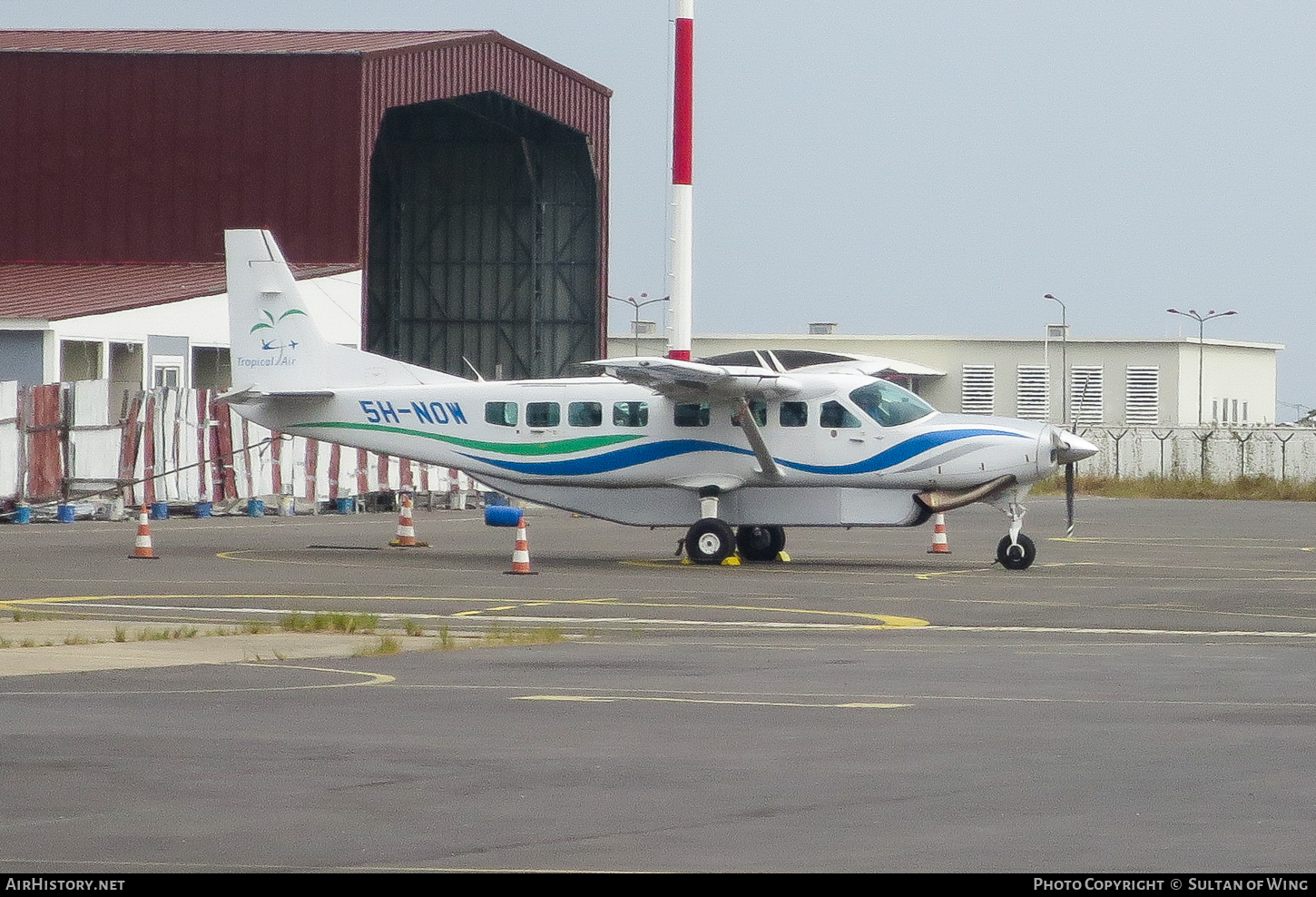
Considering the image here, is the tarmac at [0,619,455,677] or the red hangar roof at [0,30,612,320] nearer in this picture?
the tarmac at [0,619,455,677]

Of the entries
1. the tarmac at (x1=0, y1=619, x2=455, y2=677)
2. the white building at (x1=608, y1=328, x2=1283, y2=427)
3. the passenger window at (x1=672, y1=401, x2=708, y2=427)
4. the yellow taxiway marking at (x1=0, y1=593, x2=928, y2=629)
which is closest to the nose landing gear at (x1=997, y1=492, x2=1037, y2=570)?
the passenger window at (x1=672, y1=401, x2=708, y2=427)

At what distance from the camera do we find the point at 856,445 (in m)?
25.8

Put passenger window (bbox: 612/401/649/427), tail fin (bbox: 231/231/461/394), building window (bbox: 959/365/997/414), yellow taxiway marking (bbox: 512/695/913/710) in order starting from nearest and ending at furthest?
yellow taxiway marking (bbox: 512/695/913/710) → passenger window (bbox: 612/401/649/427) → tail fin (bbox: 231/231/461/394) → building window (bbox: 959/365/997/414)

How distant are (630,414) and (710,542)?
214cm

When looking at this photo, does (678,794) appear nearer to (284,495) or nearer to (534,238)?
(284,495)

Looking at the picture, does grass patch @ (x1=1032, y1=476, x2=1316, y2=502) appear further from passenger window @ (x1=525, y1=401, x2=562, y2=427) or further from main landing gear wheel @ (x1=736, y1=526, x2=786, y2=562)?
passenger window @ (x1=525, y1=401, x2=562, y2=427)

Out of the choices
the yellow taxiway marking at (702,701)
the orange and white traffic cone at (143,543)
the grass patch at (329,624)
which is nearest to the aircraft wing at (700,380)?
the orange and white traffic cone at (143,543)

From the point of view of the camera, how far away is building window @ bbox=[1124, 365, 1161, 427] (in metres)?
96.4

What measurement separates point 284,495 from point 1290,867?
3492 cm

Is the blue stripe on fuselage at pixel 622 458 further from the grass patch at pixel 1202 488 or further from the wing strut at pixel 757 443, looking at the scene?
the grass patch at pixel 1202 488

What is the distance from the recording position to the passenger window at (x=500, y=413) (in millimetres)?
27406

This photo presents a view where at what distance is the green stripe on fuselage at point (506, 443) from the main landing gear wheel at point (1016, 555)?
196 inches

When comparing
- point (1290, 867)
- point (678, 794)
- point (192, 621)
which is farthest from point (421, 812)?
point (192, 621)

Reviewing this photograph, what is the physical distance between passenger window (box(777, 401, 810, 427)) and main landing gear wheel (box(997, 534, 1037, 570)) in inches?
117
